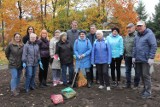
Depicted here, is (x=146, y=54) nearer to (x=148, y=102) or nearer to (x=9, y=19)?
(x=148, y=102)

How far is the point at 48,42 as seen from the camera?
870 cm

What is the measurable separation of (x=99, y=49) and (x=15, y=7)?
18934 millimetres

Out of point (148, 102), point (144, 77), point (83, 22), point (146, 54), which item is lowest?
point (148, 102)

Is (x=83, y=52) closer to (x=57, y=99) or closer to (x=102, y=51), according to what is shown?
(x=102, y=51)

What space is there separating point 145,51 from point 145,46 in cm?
13

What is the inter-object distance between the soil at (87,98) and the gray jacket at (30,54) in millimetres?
886

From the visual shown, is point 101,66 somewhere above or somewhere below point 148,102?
above

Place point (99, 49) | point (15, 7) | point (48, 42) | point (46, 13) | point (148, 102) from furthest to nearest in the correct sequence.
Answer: point (46, 13) < point (15, 7) < point (48, 42) < point (99, 49) < point (148, 102)

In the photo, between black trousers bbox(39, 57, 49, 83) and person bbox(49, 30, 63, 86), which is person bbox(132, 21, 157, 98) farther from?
black trousers bbox(39, 57, 49, 83)

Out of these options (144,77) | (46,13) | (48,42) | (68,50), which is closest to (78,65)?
(68,50)

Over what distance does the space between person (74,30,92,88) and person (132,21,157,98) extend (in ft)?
4.90

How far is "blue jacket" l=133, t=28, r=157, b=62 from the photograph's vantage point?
23.2 ft

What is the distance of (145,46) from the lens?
7.25m

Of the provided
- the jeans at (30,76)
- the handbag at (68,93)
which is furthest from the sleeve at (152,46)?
the jeans at (30,76)
